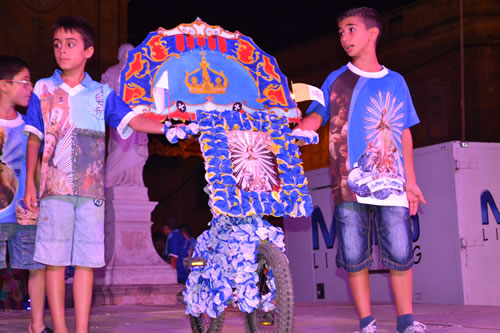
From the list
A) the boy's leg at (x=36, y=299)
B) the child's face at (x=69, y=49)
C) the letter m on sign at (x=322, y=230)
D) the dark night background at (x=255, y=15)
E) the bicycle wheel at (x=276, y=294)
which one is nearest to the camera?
the bicycle wheel at (x=276, y=294)

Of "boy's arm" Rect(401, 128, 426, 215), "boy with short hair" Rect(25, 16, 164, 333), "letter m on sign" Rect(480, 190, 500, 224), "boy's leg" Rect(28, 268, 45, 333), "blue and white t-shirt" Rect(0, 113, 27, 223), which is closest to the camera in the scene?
"boy with short hair" Rect(25, 16, 164, 333)

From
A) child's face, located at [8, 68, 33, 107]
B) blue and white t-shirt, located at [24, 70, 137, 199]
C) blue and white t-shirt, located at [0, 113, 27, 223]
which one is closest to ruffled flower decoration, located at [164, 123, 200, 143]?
blue and white t-shirt, located at [24, 70, 137, 199]

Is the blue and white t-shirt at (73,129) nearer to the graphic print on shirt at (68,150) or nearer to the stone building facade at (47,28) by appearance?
the graphic print on shirt at (68,150)

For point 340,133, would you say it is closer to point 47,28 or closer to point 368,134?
point 368,134

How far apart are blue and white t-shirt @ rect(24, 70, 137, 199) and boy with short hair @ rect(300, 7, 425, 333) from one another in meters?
1.35

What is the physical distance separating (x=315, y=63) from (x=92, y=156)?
850 inches

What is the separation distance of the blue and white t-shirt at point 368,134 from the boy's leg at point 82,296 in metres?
1.68

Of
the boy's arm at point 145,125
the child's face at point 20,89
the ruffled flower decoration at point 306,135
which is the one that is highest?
the child's face at point 20,89

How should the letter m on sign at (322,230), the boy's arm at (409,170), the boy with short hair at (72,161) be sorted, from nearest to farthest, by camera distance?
the boy with short hair at (72,161), the boy's arm at (409,170), the letter m on sign at (322,230)

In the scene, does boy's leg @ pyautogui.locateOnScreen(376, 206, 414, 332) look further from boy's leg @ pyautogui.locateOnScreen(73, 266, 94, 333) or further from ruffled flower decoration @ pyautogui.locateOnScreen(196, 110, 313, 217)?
boy's leg @ pyautogui.locateOnScreen(73, 266, 94, 333)

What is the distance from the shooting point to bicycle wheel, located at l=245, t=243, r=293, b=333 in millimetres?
4133

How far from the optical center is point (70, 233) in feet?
15.3

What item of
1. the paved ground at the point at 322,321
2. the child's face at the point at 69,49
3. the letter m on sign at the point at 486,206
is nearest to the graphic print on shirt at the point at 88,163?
the child's face at the point at 69,49

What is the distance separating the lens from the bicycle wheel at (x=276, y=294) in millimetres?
4133
